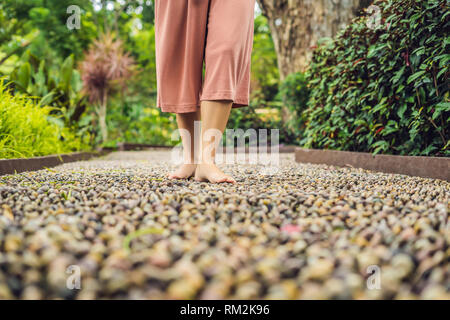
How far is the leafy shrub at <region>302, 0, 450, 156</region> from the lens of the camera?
2.17 meters

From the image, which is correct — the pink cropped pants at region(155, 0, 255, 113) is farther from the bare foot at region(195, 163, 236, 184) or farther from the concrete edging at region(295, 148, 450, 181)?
the concrete edging at region(295, 148, 450, 181)

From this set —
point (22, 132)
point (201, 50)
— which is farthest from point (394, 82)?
point (22, 132)

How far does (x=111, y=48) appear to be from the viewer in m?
8.27

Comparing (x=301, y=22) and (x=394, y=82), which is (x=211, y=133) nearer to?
(x=394, y=82)

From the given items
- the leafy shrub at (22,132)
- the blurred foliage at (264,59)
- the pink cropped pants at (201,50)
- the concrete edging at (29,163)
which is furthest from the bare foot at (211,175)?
the blurred foliage at (264,59)

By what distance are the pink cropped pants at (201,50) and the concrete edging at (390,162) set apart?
1240 millimetres

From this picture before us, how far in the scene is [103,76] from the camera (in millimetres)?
7645

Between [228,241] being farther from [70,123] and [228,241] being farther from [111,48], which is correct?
[111,48]

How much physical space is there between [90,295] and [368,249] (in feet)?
2.07

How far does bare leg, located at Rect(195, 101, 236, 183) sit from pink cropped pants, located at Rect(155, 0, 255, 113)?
0.06 metres

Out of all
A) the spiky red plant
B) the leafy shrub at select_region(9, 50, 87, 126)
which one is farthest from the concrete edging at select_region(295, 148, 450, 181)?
the spiky red plant

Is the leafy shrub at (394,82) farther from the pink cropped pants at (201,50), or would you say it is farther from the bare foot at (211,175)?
the bare foot at (211,175)

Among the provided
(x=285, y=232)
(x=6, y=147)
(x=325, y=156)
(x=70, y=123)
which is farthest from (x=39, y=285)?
(x=70, y=123)

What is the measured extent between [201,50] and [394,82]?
53.9 inches
